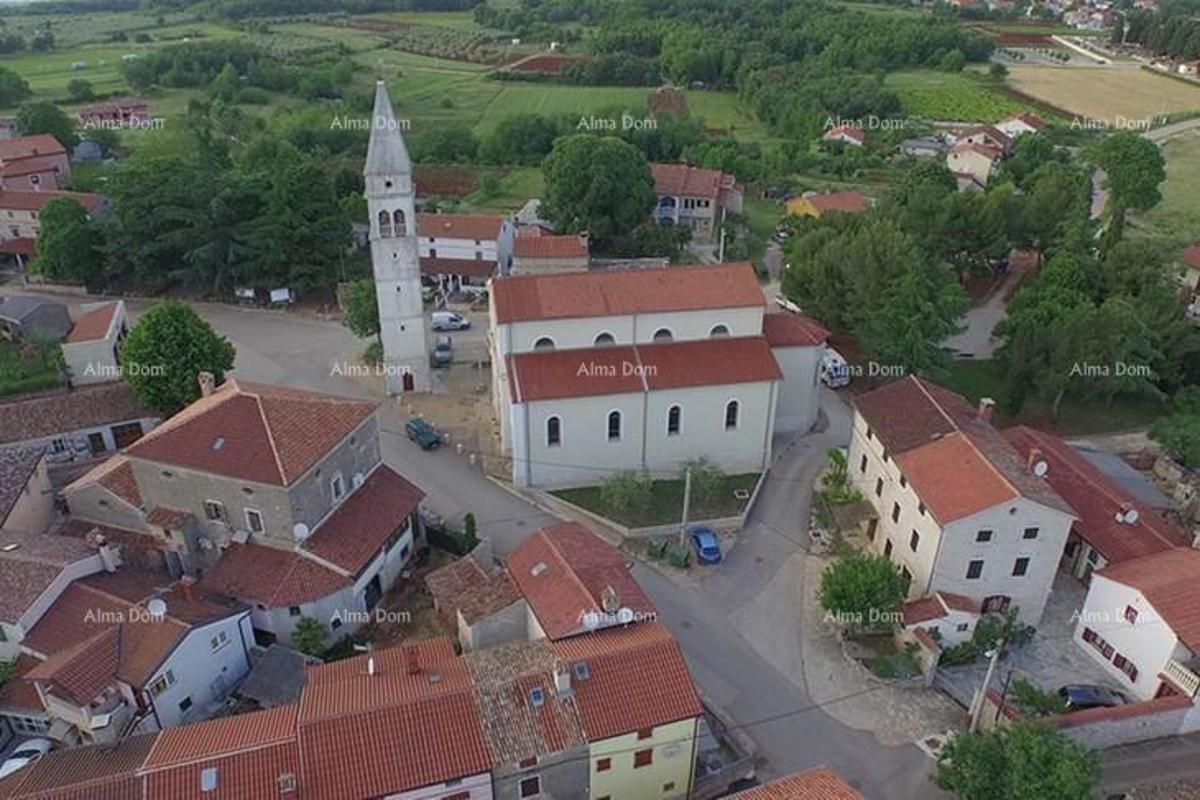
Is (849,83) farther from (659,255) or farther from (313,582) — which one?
(313,582)

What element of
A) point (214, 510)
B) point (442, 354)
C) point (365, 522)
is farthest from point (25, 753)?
point (442, 354)

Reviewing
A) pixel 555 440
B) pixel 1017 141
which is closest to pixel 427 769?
pixel 555 440

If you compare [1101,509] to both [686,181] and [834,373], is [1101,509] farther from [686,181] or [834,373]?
A: [686,181]

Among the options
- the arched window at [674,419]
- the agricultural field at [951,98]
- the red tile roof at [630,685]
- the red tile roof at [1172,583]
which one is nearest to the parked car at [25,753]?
the red tile roof at [630,685]

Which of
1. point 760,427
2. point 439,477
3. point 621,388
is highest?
point 621,388

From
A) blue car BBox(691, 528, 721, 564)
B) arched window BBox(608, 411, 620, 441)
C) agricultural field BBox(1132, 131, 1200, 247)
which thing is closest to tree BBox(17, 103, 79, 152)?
arched window BBox(608, 411, 620, 441)
